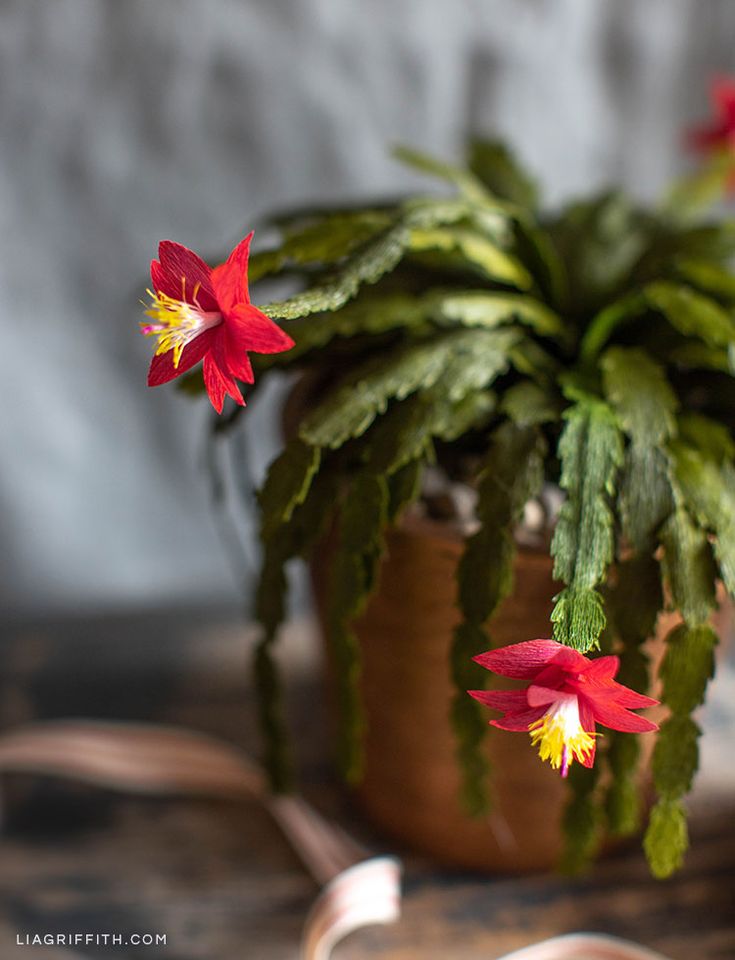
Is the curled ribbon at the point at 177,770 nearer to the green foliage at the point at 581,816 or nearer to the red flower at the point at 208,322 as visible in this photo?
the green foliage at the point at 581,816

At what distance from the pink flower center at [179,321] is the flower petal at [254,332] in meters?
0.02

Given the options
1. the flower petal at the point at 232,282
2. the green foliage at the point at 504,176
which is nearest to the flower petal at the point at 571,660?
the flower petal at the point at 232,282

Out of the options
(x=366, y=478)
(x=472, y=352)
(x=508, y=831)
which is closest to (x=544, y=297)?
(x=472, y=352)

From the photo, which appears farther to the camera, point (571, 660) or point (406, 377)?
point (406, 377)

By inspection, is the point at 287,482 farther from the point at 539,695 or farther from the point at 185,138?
the point at 185,138

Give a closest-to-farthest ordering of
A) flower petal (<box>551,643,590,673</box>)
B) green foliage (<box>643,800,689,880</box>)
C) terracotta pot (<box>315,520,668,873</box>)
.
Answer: flower petal (<box>551,643,590,673</box>) → green foliage (<box>643,800,689,880</box>) → terracotta pot (<box>315,520,668,873</box>)

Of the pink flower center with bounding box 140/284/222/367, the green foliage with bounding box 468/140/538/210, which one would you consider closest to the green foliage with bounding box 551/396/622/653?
the pink flower center with bounding box 140/284/222/367

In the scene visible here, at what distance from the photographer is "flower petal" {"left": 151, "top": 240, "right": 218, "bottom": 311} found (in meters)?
0.43

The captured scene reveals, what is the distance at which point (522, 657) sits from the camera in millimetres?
425

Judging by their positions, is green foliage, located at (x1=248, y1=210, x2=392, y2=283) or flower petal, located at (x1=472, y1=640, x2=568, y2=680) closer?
flower petal, located at (x1=472, y1=640, x2=568, y2=680)

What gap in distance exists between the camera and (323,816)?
830mm

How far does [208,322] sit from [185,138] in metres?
0.64

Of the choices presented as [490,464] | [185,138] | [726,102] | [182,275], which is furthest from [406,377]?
[185,138]

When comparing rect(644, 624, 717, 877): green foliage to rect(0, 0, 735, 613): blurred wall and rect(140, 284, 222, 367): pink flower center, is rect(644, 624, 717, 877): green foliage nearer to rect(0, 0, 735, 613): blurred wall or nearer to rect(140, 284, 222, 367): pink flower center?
rect(140, 284, 222, 367): pink flower center
